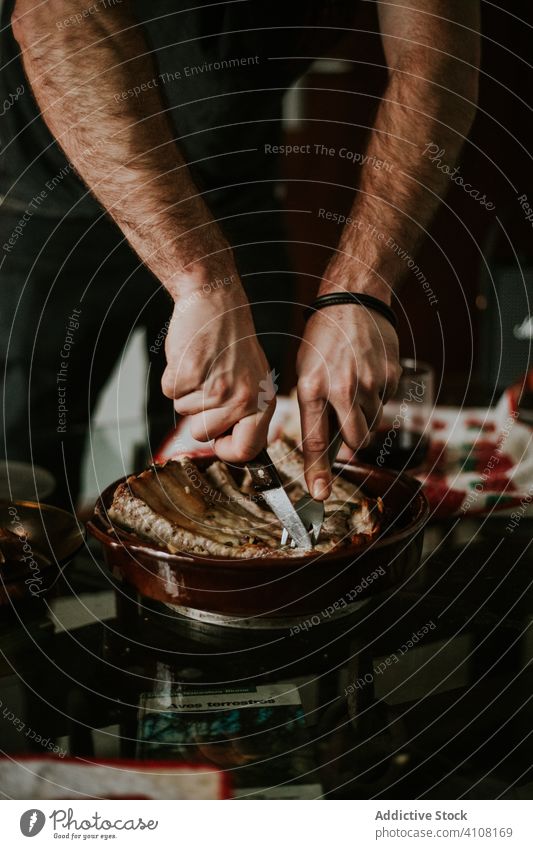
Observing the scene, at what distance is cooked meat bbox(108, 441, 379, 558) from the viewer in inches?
15.2

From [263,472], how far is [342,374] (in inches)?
3.0

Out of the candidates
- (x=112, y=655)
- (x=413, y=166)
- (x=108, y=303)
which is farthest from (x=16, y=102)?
(x=112, y=655)

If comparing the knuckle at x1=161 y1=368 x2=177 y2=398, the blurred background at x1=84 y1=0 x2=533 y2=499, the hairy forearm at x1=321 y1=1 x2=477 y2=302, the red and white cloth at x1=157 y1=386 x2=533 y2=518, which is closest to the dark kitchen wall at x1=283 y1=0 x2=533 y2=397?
the blurred background at x1=84 y1=0 x2=533 y2=499

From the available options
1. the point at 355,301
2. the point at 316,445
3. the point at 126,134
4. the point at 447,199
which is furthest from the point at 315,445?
the point at 447,199

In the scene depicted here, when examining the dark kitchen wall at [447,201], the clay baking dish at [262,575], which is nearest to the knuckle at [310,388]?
the clay baking dish at [262,575]

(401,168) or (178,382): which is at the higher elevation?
(401,168)

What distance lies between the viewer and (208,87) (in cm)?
57

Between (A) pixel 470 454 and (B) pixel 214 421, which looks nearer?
(B) pixel 214 421

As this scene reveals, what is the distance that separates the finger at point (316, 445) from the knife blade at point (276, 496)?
0.02 meters
